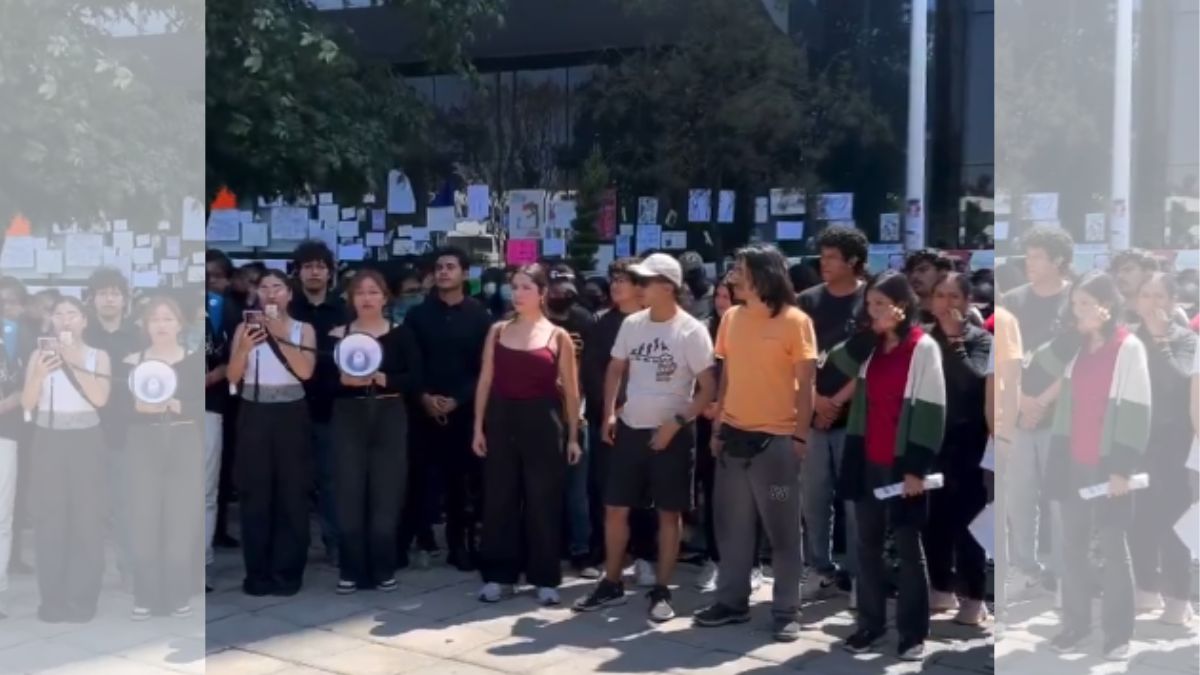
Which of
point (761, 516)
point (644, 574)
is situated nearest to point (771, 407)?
point (761, 516)

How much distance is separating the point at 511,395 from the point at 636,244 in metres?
7.68

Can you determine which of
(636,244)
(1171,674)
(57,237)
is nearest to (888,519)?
(1171,674)

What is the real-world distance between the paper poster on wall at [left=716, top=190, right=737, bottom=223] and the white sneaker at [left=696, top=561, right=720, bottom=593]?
23.1ft

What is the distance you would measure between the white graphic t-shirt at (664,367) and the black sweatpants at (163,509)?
7.18ft

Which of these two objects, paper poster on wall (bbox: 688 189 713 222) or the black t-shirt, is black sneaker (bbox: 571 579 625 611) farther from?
paper poster on wall (bbox: 688 189 713 222)

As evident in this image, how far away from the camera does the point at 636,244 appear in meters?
14.3

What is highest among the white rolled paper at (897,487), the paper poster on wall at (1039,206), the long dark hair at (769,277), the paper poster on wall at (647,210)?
the paper poster on wall at (647,210)

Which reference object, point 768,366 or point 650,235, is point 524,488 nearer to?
point 768,366

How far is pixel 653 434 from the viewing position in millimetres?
6473

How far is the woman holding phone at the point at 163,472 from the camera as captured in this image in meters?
6.63

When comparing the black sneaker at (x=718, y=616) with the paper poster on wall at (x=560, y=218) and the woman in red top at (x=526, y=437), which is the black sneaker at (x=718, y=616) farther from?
the paper poster on wall at (x=560, y=218)

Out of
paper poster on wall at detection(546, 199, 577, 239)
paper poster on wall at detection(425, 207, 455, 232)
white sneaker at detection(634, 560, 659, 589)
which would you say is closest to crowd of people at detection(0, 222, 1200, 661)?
white sneaker at detection(634, 560, 659, 589)

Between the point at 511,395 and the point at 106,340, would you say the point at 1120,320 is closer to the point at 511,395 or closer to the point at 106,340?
the point at 511,395

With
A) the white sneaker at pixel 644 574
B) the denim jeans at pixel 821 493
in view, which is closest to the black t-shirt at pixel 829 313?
the denim jeans at pixel 821 493
